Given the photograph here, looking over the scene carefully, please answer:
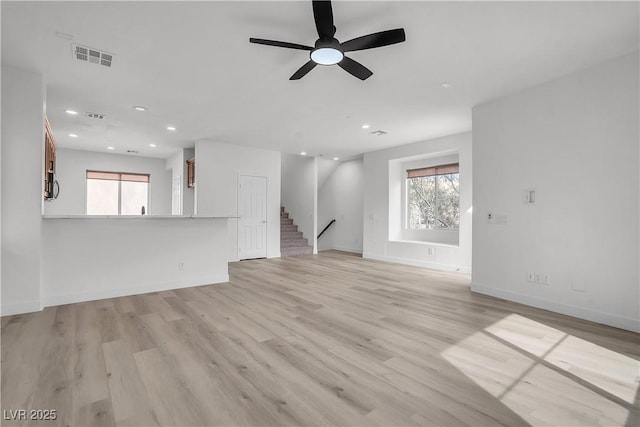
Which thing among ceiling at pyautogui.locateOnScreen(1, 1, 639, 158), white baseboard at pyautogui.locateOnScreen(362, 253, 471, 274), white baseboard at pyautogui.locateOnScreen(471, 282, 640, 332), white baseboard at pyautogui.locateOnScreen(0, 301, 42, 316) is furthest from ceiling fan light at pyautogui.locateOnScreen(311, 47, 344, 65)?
white baseboard at pyautogui.locateOnScreen(362, 253, 471, 274)

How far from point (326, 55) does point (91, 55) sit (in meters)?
2.48

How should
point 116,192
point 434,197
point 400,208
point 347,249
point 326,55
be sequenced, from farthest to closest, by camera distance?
point 347,249 → point 116,192 → point 400,208 → point 434,197 → point 326,55

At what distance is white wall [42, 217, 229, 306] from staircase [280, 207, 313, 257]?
11.4ft

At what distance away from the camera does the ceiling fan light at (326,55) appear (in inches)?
102

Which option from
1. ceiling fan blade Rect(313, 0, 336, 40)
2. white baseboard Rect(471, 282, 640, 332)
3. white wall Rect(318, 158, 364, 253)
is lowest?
white baseboard Rect(471, 282, 640, 332)

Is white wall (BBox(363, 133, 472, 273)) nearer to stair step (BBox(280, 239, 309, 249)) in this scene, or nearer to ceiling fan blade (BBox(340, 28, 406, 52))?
stair step (BBox(280, 239, 309, 249))

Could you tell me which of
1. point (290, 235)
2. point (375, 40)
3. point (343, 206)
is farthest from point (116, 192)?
point (375, 40)

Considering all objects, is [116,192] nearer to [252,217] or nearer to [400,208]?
[252,217]

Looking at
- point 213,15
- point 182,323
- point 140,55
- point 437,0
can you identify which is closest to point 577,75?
point 437,0

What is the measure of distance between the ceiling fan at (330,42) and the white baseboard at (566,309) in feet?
11.5

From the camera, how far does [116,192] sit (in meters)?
8.80

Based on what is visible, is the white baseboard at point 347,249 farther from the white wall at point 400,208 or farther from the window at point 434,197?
the window at point 434,197

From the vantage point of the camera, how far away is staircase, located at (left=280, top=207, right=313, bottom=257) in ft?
28.1

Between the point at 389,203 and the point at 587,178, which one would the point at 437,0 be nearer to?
the point at 587,178
